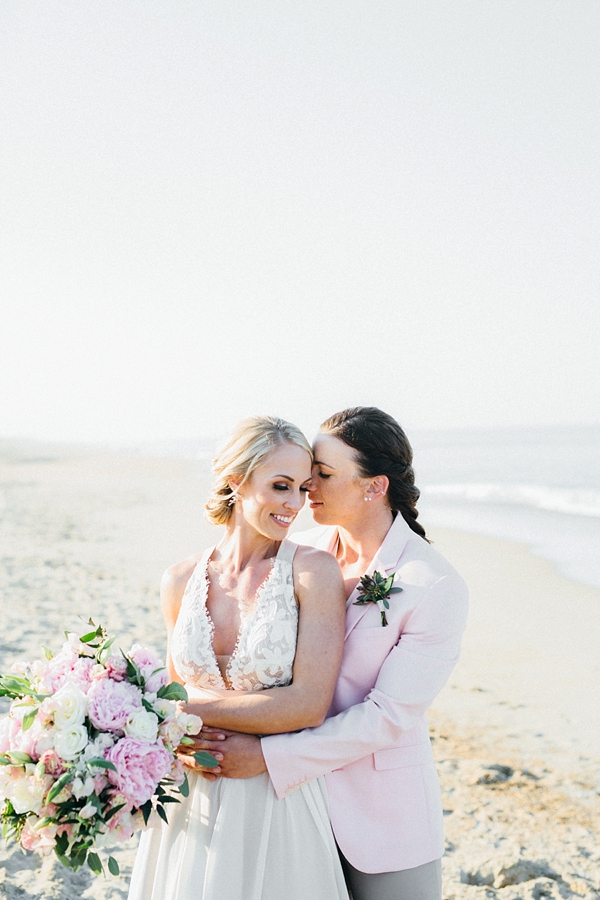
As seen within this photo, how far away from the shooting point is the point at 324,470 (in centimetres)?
381

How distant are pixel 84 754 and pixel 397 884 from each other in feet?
4.80

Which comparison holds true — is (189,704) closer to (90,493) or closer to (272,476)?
(272,476)

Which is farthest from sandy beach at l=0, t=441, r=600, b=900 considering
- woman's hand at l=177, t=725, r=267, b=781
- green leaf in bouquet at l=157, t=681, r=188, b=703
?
green leaf in bouquet at l=157, t=681, r=188, b=703

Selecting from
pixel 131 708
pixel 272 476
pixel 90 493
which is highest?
pixel 272 476

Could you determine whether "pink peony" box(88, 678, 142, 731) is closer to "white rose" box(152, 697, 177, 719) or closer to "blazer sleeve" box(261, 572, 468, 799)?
"white rose" box(152, 697, 177, 719)

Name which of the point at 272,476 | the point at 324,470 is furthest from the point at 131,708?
the point at 324,470

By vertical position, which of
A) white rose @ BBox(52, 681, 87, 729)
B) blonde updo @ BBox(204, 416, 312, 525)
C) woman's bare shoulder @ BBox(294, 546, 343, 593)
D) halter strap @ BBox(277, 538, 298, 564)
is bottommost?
white rose @ BBox(52, 681, 87, 729)

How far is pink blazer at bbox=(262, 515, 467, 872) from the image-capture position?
3.13m

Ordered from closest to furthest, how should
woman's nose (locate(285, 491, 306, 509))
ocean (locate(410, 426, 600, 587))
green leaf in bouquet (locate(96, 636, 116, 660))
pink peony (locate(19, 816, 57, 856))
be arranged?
1. pink peony (locate(19, 816, 57, 856))
2. green leaf in bouquet (locate(96, 636, 116, 660))
3. woman's nose (locate(285, 491, 306, 509))
4. ocean (locate(410, 426, 600, 587))

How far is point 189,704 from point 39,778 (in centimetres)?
72

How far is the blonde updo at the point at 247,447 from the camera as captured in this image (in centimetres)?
354

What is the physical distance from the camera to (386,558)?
3.61 meters

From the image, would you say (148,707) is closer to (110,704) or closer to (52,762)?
(110,704)

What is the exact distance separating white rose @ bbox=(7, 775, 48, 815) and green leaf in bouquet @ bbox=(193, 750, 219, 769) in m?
0.56
